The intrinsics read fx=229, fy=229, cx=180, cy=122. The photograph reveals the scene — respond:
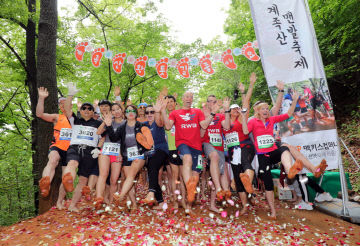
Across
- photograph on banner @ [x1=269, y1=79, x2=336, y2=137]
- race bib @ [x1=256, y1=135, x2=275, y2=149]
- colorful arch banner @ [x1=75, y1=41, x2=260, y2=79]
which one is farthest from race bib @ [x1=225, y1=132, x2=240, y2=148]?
colorful arch banner @ [x1=75, y1=41, x2=260, y2=79]

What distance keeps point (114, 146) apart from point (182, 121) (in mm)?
1535

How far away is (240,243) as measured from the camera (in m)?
3.87

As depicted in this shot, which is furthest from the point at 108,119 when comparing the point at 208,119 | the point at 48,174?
the point at 208,119

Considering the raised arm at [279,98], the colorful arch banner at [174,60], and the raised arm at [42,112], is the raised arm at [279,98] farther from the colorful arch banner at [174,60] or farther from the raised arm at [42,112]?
the raised arm at [42,112]

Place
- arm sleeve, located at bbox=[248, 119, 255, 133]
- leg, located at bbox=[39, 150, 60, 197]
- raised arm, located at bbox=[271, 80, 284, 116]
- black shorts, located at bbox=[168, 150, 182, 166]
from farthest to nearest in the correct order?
1. raised arm, located at bbox=[271, 80, 284, 116]
2. arm sleeve, located at bbox=[248, 119, 255, 133]
3. black shorts, located at bbox=[168, 150, 182, 166]
4. leg, located at bbox=[39, 150, 60, 197]

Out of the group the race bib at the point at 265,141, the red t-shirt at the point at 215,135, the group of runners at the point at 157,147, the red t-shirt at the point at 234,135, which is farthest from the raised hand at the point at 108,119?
A: the race bib at the point at 265,141

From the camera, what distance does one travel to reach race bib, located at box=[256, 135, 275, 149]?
4910 millimetres

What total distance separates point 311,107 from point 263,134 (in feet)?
5.45

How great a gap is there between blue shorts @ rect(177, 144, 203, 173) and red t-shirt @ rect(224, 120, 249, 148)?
2.91ft

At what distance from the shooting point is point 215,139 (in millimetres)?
5238

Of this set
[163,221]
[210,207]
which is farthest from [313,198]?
[163,221]

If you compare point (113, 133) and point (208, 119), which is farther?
point (208, 119)

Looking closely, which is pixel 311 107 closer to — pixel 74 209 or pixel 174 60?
pixel 174 60

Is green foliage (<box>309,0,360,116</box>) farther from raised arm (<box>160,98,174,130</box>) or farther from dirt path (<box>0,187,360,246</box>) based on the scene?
raised arm (<box>160,98,174,130</box>)
